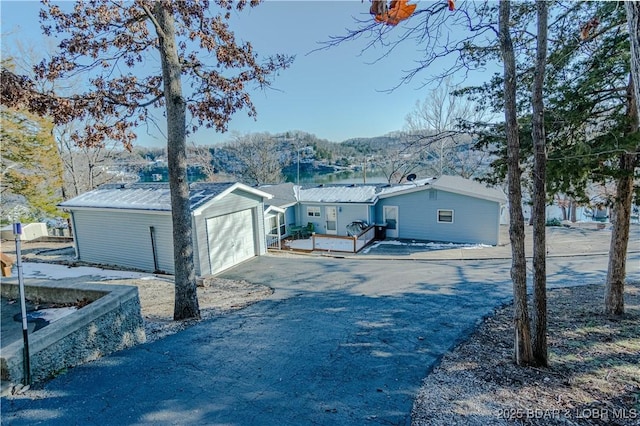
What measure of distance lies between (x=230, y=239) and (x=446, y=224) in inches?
466

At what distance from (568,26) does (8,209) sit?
2218cm

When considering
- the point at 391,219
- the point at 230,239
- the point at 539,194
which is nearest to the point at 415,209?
the point at 391,219

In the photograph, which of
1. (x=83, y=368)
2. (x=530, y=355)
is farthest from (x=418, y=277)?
(x=83, y=368)

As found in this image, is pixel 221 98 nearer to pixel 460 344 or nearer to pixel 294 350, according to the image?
pixel 294 350

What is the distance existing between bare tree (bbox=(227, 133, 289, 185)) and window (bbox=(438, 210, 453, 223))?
20508 millimetres

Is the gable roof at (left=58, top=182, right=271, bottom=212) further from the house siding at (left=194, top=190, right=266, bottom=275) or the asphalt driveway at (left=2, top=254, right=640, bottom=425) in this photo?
the asphalt driveway at (left=2, top=254, right=640, bottom=425)

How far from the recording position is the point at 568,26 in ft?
20.4

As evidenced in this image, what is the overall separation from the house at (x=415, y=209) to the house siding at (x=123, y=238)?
1052 centimetres

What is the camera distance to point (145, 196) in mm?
12305

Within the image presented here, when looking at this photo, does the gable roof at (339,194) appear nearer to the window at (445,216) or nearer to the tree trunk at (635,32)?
the window at (445,216)

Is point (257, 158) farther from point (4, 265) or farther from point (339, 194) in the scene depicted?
point (4, 265)

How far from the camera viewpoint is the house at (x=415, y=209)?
57.0ft

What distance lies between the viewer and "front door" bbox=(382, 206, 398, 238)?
768 inches

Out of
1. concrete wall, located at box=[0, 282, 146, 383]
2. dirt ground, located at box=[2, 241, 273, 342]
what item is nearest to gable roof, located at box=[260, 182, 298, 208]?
dirt ground, located at box=[2, 241, 273, 342]
